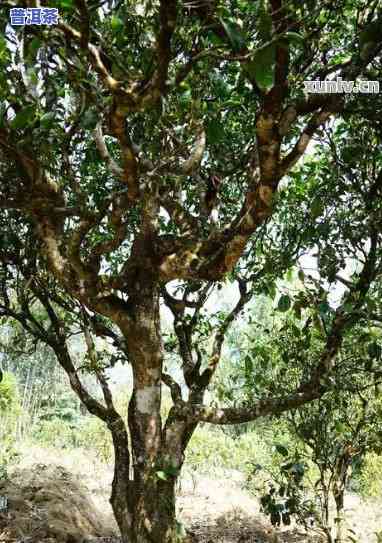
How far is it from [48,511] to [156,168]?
3.64 m

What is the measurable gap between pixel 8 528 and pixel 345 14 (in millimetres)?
4288

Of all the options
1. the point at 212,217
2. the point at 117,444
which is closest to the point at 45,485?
the point at 117,444

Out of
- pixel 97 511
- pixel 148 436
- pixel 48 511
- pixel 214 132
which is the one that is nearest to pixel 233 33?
pixel 214 132

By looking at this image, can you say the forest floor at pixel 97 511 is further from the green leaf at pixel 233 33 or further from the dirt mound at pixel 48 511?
the green leaf at pixel 233 33

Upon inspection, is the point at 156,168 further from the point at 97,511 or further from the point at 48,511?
the point at 97,511

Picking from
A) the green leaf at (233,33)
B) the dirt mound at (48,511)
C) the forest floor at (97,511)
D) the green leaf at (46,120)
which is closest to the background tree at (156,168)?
the green leaf at (46,120)

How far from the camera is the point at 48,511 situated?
4684 millimetres

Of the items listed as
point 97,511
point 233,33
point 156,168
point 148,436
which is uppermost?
point 156,168

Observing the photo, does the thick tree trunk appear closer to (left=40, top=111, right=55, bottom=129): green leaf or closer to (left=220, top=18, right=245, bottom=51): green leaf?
(left=40, top=111, right=55, bottom=129): green leaf

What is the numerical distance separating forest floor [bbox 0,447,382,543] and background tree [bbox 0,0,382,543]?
68.2 inches

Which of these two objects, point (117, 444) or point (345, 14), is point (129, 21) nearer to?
point (345, 14)

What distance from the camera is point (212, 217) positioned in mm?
2959

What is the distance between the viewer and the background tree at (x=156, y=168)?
1838mm

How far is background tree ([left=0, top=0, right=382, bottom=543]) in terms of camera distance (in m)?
1.84
